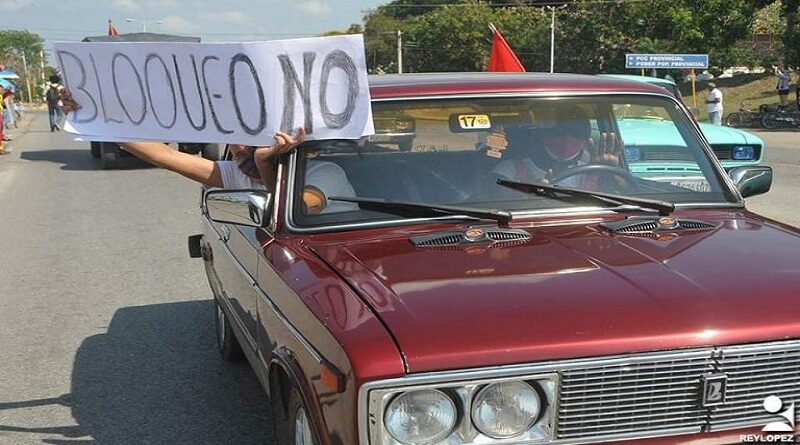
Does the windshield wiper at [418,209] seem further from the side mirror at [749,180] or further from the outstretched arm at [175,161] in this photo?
the side mirror at [749,180]

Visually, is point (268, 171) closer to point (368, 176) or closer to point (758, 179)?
point (368, 176)

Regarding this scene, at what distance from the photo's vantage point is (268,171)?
365 cm

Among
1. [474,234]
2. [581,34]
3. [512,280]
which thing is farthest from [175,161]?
[581,34]

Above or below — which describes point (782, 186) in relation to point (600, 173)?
below

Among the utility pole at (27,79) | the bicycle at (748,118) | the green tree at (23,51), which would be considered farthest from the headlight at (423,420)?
the green tree at (23,51)

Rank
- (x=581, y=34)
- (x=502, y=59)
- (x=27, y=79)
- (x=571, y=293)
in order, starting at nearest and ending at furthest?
1. (x=571, y=293)
2. (x=502, y=59)
3. (x=581, y=34)
4. (x=27, y=79)

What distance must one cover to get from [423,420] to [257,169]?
6.16ft

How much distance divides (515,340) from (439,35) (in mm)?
67420

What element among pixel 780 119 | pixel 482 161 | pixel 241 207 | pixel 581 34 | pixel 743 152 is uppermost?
pixel 581 34

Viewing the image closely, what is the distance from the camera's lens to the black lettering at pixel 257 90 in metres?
3.46

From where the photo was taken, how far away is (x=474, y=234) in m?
3.08

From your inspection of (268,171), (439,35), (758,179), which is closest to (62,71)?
A: (268,171)

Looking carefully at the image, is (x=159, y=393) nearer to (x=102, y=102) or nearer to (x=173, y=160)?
(x=173, y=160)

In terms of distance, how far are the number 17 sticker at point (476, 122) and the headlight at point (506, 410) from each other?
1.67m
